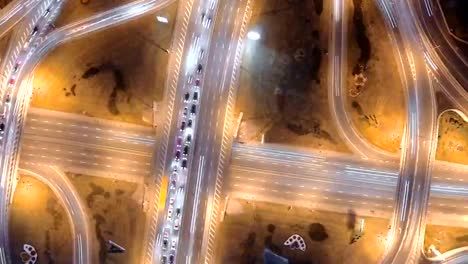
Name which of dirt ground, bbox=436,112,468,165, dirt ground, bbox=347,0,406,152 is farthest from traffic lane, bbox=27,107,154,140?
dirt ground, bbox=436,112,468,165

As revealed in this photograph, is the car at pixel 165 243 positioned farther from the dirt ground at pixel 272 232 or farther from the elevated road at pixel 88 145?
the elevated road at pixel 88 145

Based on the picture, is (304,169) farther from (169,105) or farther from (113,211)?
(113,211)

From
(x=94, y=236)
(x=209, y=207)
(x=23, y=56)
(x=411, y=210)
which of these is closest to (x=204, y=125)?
(x=209, y=207)

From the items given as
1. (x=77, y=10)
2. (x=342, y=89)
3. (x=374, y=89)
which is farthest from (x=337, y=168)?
(x=77, y=10)

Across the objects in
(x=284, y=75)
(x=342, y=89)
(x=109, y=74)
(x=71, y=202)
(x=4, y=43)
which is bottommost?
(x=71, y=202)

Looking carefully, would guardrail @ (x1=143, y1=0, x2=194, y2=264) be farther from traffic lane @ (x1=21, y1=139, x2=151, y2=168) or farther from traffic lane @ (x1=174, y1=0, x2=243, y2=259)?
traffic lane @ (x1=174, y1=0, x2=243, y2=259)
